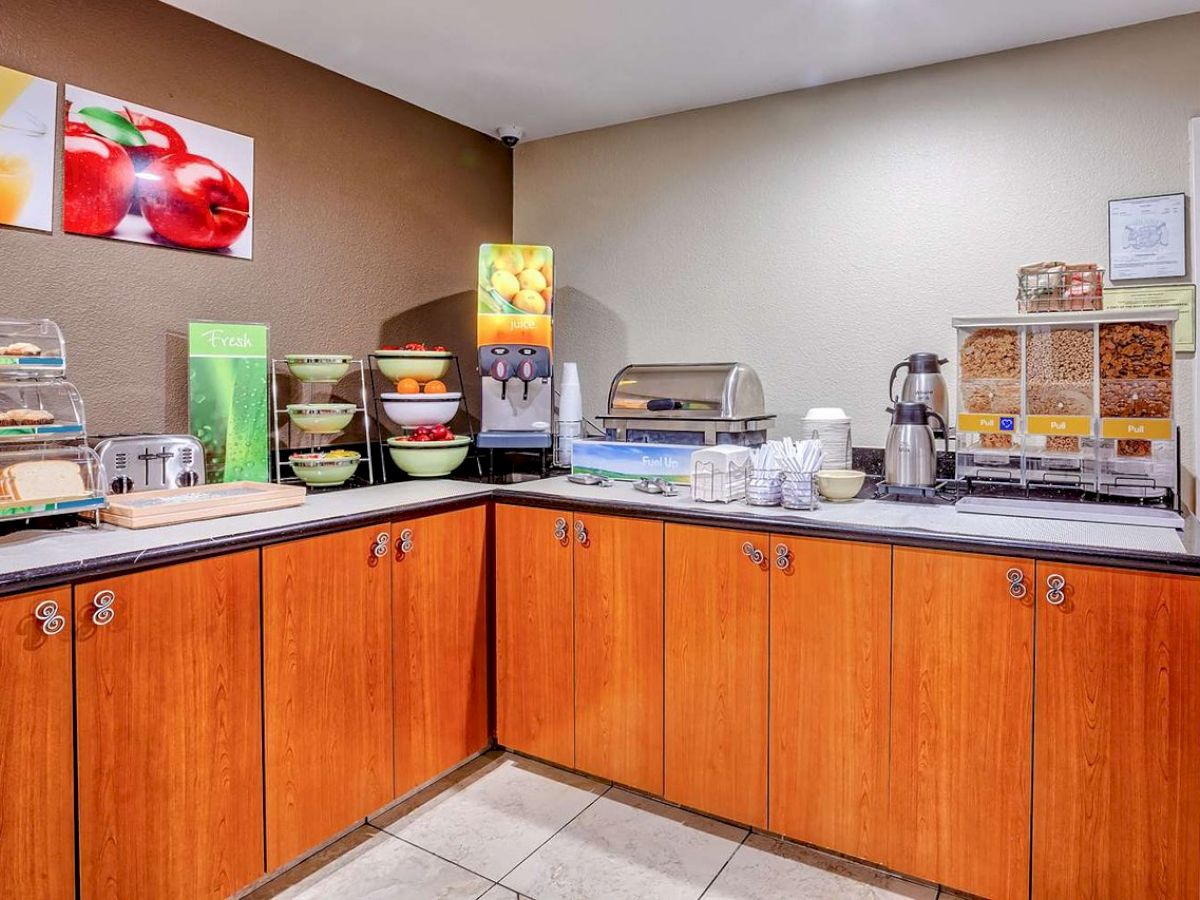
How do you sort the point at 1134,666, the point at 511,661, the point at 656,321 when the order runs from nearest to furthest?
the point at 1134,666 → the point at 511,661 → the point at 656,321

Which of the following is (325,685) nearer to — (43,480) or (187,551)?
(187,551)

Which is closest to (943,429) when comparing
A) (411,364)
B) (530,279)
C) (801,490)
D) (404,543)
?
(801,490)

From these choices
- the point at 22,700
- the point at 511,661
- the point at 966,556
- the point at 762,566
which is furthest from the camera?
the point at 511,661

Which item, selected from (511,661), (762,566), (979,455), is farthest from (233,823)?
(979,455)

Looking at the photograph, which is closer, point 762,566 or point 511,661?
point 762,566

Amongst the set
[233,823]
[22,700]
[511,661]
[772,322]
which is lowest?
[233,823]

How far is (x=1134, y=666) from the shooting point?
1598 millimetres

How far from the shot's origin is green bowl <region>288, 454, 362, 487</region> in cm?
247

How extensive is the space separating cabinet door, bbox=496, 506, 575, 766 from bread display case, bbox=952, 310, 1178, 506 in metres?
1.27

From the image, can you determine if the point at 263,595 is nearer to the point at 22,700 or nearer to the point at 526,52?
the point at 22,700

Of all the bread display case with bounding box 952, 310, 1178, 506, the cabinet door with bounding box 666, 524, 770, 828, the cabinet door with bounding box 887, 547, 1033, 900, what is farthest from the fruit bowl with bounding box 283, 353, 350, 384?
the bread display case with bounding box 952, 310, 1178, 506

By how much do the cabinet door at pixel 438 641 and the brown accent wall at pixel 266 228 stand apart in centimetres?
89

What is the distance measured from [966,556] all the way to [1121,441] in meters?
0.67

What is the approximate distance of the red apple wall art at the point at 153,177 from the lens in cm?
209
